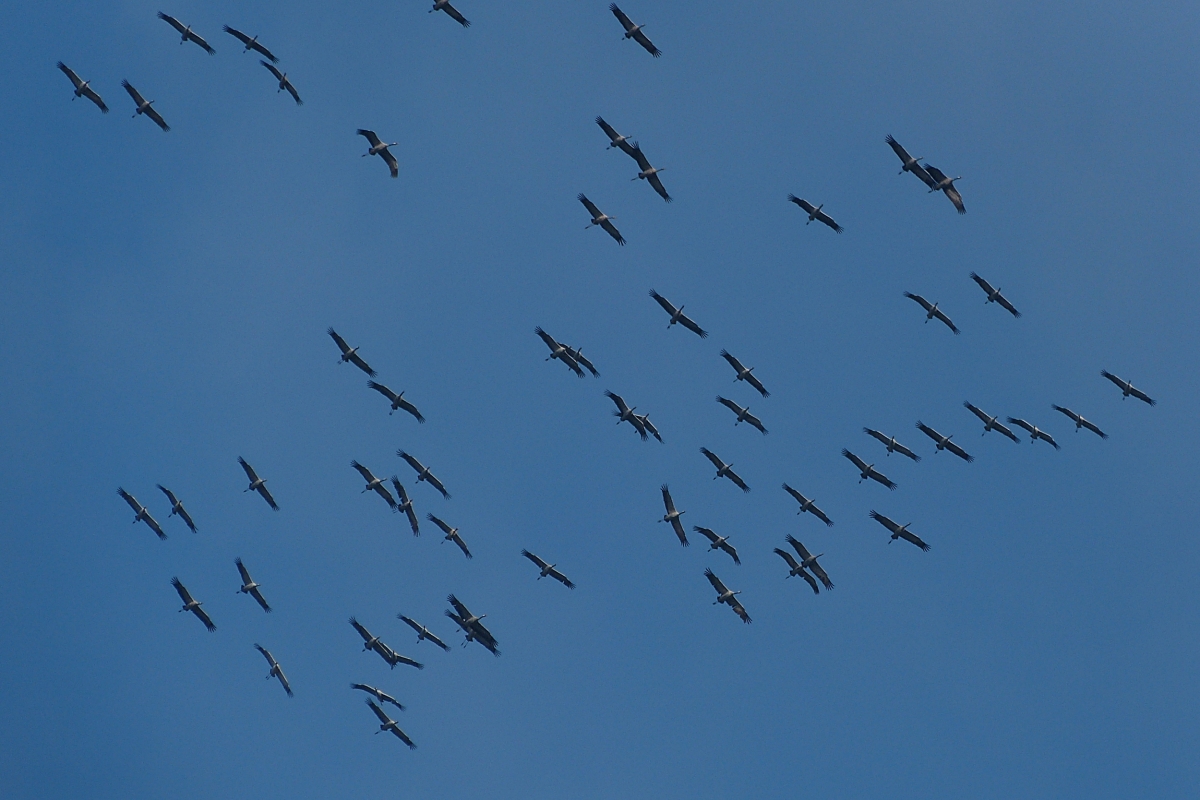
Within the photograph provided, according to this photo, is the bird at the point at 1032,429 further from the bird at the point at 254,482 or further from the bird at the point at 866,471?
the bird at the point at 254,482

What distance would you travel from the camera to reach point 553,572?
85.4 metres

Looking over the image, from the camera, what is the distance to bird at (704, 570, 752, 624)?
86.2m

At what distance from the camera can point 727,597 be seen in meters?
86.1

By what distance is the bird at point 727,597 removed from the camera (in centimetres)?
8619

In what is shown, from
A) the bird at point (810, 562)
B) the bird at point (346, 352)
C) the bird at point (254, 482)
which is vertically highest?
the bird at point (810, 562)

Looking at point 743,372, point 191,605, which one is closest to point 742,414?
point 743,372

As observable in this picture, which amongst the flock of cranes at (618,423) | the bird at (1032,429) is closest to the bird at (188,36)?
the flock of cranes at (618,423)

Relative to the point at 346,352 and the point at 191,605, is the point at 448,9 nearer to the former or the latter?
the point at 346,352

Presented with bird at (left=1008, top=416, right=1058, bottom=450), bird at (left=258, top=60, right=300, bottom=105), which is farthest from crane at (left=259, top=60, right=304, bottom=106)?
bird at (left=1008, top=416, right=1058, bottom=450)

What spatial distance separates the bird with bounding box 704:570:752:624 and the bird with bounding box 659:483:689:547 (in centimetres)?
239

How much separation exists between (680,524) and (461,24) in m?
29.8

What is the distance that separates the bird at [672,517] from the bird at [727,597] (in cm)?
239

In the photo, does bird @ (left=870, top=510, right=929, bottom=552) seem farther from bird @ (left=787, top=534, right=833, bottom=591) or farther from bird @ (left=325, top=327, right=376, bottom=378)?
bird @ (left=325, top=327, right=376, bottom=378)

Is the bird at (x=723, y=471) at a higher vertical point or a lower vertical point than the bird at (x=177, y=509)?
higher
